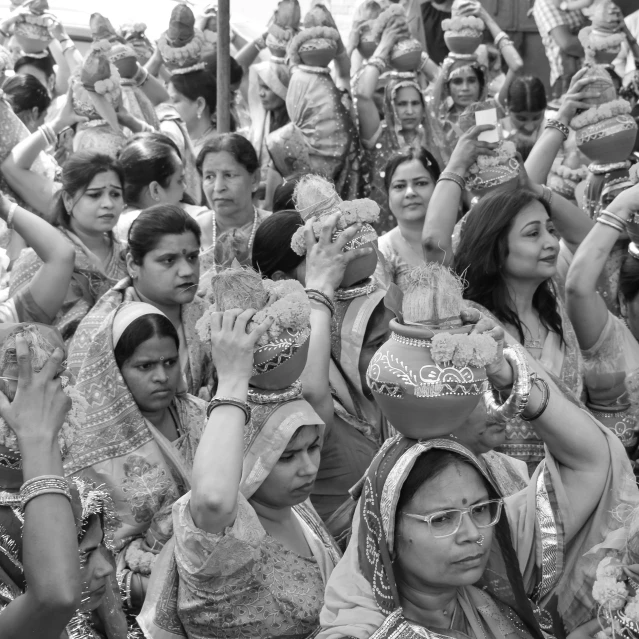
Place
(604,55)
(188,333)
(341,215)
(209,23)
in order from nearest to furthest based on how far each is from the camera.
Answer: (341,215), (188,333), (604,55), (209,23)

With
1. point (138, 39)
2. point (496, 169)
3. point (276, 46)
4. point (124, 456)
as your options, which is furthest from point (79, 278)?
point (138, 39)

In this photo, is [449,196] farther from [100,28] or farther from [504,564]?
[100,28]

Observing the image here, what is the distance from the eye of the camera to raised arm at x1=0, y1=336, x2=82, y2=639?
7.66ft

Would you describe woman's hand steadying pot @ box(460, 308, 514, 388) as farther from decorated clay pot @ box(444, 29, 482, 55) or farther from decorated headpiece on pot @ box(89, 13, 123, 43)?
decorated headpiece on pot @ box(89, 13, 123, 43)

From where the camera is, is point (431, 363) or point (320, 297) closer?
point (431, 363)

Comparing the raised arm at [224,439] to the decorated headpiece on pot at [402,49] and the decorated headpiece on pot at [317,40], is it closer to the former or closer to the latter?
the decorated headpiece on pot at [317,40]

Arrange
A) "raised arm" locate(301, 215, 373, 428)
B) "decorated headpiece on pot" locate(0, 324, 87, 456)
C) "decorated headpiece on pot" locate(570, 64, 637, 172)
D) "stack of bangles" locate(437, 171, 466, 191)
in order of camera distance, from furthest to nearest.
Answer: "decorated headpiece on pot" locate(570, 64, 637, 172) → "stack of bangles" locate(437, 171, 466, 191) → "raised arm" locate(301, 215, 373, 428) → "decorated headpiece on pot" locate(0, 324, 87, 456)

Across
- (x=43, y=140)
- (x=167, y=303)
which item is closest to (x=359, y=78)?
(x=43, y=140)

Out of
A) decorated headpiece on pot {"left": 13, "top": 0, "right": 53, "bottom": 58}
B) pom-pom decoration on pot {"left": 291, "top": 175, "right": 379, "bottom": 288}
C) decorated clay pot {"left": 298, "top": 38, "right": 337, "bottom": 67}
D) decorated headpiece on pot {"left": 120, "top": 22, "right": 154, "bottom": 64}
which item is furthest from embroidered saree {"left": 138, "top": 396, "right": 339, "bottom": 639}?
decorated headpiece on pot {"left": 120, "top": 22, "right": 154, "bottom": 64}

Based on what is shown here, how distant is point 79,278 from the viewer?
4852 millimetres

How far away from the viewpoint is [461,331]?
7.52 ft

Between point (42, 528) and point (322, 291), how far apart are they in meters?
1.33

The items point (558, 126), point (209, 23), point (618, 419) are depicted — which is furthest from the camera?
point (209, 23)

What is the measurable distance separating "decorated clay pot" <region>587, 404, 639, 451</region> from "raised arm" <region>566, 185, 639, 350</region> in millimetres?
329
